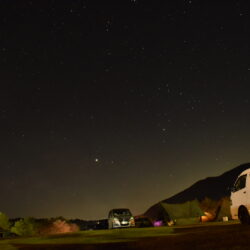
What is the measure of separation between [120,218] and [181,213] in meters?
15.8

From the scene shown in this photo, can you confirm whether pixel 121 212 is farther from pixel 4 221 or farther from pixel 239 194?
pixel 4 221

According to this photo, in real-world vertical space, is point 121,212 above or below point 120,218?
above

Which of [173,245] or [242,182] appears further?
[242,182]

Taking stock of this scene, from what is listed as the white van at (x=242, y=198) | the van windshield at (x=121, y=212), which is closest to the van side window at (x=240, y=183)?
the white van at (x=242, y=198)

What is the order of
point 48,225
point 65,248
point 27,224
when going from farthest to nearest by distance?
point 48,225 < point 27,224 < point 65,248

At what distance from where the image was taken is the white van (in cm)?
1381

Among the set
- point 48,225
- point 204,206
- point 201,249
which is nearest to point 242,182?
point 201,249

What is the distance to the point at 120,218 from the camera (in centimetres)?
2686

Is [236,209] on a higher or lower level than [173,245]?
higher

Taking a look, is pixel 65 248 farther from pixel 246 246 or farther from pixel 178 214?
pixel 178 214

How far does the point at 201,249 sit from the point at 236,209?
252 inches

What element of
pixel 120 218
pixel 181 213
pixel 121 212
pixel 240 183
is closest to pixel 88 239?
pixel 240 183

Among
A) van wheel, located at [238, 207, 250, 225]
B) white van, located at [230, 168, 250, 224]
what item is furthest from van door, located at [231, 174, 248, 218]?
van wheel, located at [238, 207, 250, 225]

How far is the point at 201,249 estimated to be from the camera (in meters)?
8.80
